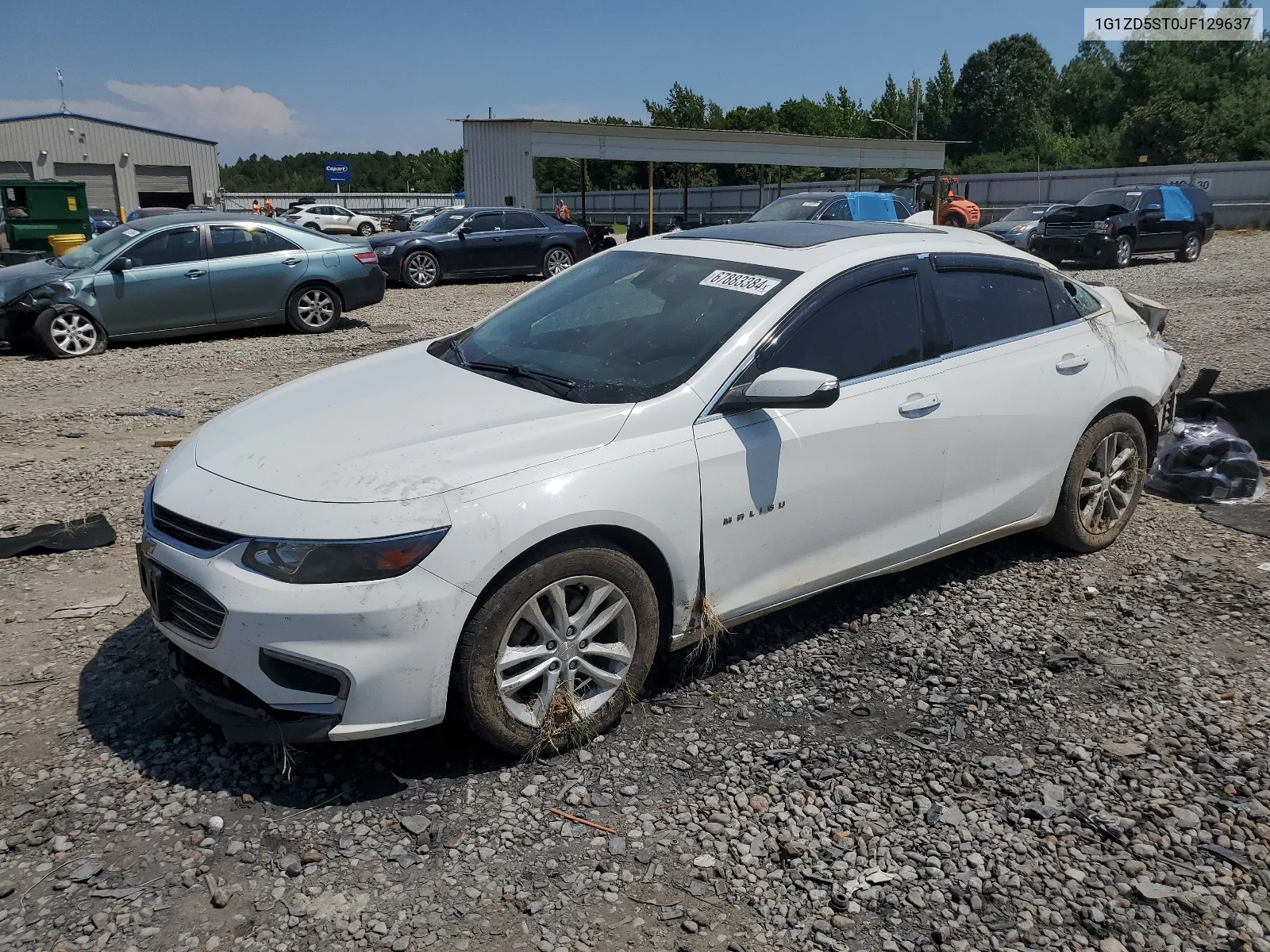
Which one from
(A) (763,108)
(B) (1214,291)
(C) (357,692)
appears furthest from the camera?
(A) (763,108)

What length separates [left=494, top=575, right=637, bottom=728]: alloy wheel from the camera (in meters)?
3.23

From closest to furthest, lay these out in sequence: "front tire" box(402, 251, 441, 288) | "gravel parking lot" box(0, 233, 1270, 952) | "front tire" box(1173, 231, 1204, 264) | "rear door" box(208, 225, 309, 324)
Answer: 1. "gravel parking lot" box(0, 233, 1270, 952)
2. "rear door" box(208, 225, 309, 324)
3. "front tire" box(402, 251, 441, 288)
4. "front tire" box(1173, 231, 1204, 264)

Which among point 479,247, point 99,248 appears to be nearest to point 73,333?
point 99,248

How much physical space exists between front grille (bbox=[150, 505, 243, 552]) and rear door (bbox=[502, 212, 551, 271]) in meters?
16.3

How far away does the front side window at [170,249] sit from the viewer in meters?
11.3

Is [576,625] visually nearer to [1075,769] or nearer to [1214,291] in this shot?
[1075,769]

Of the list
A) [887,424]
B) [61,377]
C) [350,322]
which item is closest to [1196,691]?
[887,424]

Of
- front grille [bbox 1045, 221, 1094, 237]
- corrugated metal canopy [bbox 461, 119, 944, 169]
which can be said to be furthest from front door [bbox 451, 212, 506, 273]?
corrugated metal canopy [bbox 461, 119, 944, 169]

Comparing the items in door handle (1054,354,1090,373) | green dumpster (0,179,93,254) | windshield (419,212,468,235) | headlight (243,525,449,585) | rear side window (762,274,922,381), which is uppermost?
green dumpster (0,179,93,254)

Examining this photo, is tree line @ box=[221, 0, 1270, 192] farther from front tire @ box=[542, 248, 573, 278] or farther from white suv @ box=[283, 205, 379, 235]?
front tire @ box=[542, 248, 573, 278]

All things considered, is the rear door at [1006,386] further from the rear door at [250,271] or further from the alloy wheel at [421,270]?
the alloy wheel at [421,270]

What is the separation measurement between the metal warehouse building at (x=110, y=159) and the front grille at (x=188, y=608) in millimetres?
59999

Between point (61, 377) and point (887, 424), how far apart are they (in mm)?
9017

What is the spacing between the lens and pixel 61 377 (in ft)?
32.8
